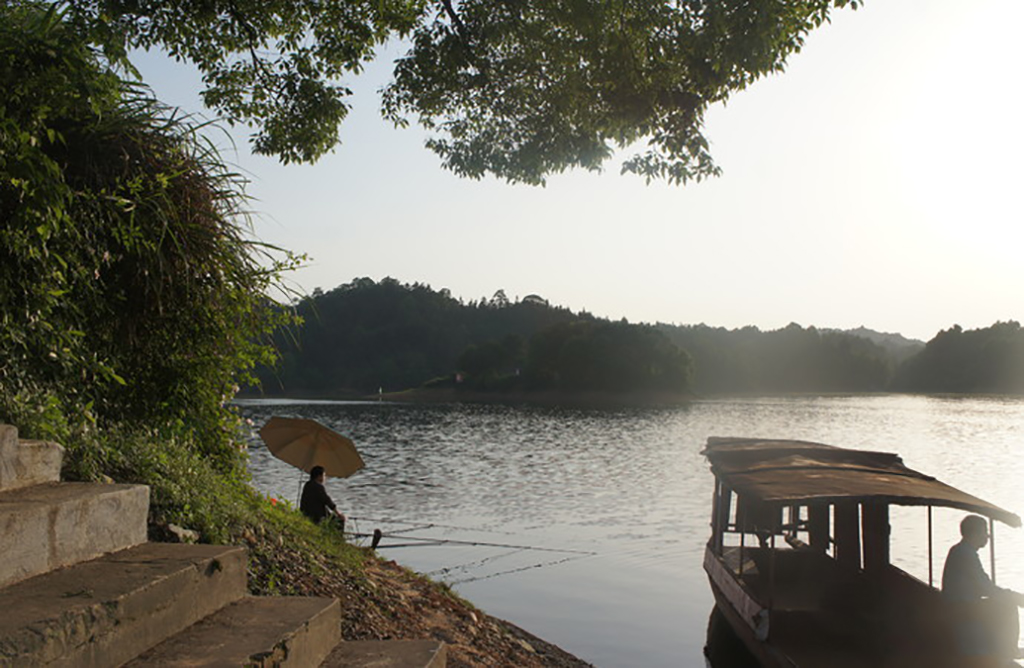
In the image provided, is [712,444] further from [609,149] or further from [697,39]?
[697,39]

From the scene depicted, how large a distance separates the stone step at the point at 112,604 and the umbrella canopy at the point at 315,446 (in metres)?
11.0

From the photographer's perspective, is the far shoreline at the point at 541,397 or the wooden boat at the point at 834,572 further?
the far shoreline at the point at 541,397

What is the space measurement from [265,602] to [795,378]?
18313cm

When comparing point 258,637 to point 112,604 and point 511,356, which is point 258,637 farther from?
point 511,356

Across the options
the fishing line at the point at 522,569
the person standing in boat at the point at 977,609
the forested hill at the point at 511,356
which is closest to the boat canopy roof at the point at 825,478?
the person standing in boat at the point at 977,609

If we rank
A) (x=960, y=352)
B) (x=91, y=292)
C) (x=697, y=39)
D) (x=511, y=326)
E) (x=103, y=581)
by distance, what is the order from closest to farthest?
(x=103, y=581) → (x=91, y=292) → (x=697, y=39) → (x=960, y=352) → (x=511, y=326)

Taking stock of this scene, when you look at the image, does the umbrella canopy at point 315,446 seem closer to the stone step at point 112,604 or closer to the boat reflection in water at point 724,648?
the boat reflection in water at point 724,648

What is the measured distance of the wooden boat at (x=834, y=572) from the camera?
36.4 ft

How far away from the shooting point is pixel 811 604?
45.3ft

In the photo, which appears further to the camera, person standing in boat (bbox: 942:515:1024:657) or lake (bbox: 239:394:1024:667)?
lake (bbox: 239:394:1024:667)

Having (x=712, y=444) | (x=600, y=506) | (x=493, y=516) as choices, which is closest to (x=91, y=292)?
(x=712, y=444)

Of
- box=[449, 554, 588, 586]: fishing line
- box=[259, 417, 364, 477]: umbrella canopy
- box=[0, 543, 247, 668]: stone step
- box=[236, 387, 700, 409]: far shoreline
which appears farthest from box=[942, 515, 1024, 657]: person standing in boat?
box=[236, 387, 700, 409]: far shoreline

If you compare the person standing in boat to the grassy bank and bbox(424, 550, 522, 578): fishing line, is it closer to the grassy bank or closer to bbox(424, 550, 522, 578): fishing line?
the grassy bank

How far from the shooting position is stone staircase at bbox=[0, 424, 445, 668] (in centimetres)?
332
